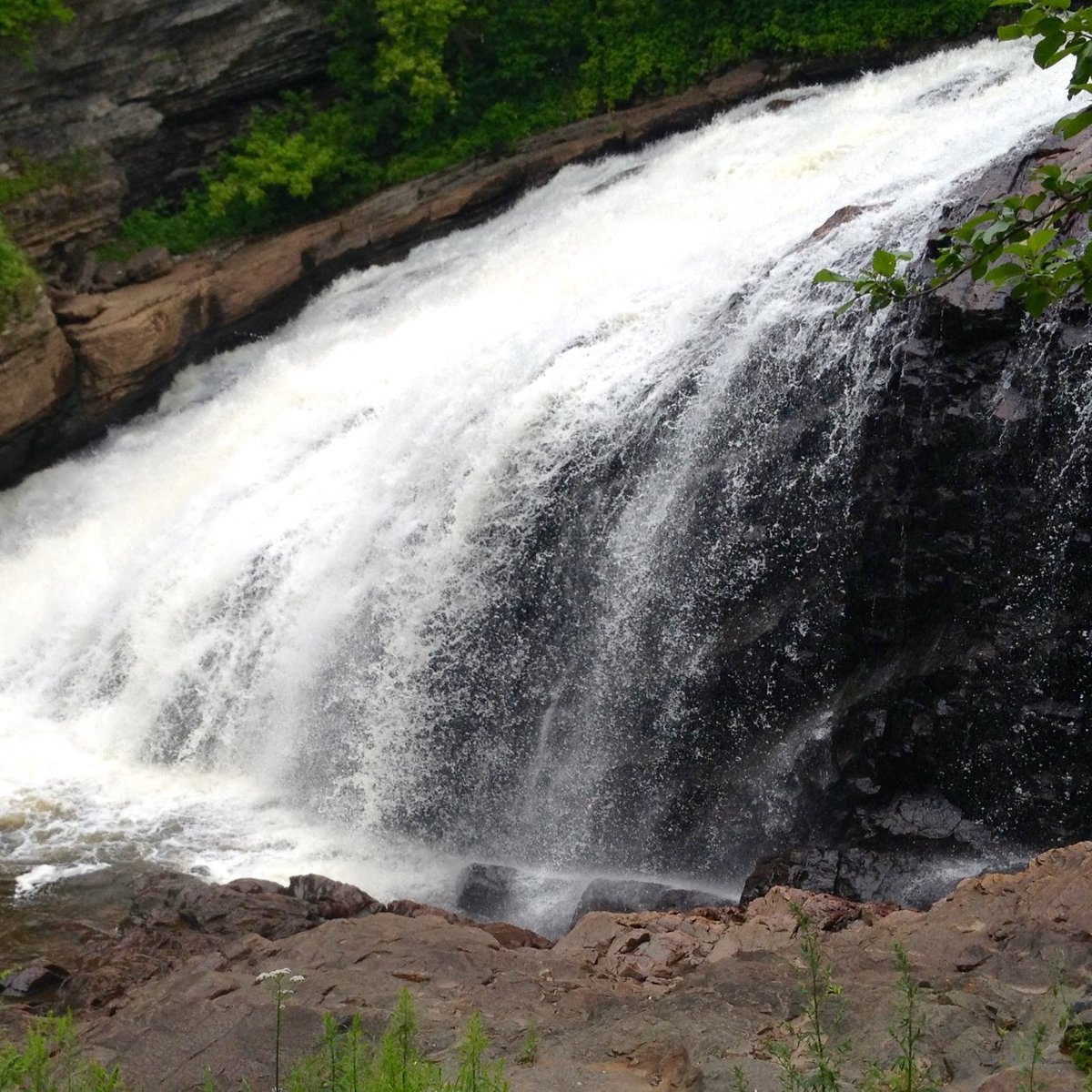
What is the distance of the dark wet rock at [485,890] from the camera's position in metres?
8.72

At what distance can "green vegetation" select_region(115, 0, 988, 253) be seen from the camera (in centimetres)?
1666

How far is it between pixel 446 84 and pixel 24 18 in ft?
16.2

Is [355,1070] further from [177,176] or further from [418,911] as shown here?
[177,176]

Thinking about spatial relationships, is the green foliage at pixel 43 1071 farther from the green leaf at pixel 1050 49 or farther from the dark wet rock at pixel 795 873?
the dark wet rock at pixel 795 873

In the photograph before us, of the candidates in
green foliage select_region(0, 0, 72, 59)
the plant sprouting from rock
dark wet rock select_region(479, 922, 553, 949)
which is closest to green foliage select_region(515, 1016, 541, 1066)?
the plant sprouting from rock

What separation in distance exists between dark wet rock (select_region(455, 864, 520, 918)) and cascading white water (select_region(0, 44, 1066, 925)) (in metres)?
0.40

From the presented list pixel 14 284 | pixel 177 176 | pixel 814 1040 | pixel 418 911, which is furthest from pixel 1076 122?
pixel 177 176

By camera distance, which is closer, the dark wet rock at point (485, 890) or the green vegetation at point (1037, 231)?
the green vegetation at point (1037, 231)

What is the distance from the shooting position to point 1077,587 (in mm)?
7762

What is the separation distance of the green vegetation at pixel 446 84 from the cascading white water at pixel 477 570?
12.7 feet

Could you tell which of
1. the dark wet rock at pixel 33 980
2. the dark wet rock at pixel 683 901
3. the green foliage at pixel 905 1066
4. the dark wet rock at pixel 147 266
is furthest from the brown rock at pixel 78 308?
the green foliage at pixel 905 1066

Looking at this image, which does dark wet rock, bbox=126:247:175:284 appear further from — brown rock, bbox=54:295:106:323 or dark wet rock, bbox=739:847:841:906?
dark wet rock, bbox=739:847:841:906

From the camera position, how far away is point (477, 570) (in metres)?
9.85

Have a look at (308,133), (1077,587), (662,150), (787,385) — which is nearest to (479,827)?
(787,385)
